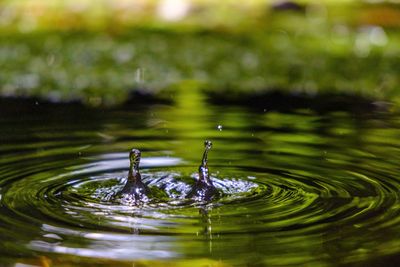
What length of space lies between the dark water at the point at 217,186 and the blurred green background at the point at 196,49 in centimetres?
224

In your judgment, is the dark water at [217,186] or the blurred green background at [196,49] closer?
the dark water at [217,186]

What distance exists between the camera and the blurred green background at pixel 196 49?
33.3 feet

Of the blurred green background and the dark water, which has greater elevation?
the blurred green background

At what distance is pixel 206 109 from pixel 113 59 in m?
4.57

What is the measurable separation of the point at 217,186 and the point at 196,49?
8687 millimetres

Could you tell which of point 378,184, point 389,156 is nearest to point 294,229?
Answer: point 378,184

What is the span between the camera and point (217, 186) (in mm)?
4891

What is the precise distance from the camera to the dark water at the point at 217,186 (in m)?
3.72

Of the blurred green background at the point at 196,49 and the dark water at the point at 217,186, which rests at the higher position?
the blurred green background at the point at 196,49

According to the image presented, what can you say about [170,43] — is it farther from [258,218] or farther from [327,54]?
[258,218]

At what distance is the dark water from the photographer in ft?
12.2

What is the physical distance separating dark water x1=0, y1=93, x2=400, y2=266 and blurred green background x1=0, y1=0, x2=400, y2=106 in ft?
7.35

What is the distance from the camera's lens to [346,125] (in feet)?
23.9

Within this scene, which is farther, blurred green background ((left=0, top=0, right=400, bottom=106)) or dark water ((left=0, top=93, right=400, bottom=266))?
blurred green background ((left=0, top=0, right=400, bottom=106))
